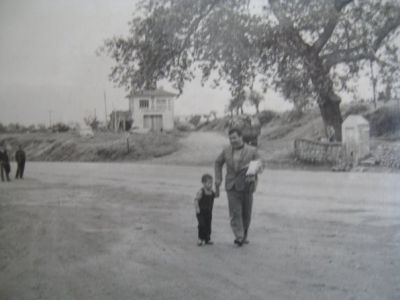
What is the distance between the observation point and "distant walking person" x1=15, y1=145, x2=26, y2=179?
3969mm

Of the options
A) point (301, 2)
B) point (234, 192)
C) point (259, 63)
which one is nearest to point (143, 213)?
point (234, 192)

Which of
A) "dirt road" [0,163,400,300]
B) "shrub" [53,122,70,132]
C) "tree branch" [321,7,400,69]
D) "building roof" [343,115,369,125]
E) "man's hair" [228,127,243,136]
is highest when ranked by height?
"tree branch" [321,7,400,69]

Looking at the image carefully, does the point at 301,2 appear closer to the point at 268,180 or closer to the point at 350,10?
the point at 350,10

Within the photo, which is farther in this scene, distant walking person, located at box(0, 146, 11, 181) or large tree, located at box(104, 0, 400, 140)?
large tree, located at box(104, 0, 400, 140)

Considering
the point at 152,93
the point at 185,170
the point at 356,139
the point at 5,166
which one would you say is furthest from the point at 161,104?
the point at 356,139

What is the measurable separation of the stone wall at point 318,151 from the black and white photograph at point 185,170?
126cm

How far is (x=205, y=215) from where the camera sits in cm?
393

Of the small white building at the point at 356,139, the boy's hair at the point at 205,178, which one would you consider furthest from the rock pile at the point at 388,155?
the boy's hair at the point at 205,178

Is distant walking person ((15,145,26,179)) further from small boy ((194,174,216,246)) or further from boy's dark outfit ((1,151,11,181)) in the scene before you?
small boy ((194,174,216,246))

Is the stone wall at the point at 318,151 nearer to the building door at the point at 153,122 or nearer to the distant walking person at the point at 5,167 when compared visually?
the building door at the point at 153,122

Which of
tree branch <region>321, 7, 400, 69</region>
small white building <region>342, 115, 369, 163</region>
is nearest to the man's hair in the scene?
tree branch <region>321, 7, 400, 69</region>

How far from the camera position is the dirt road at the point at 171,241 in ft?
11.0

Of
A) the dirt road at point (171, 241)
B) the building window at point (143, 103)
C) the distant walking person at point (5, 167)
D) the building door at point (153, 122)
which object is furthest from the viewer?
the building door at point (153, 122)

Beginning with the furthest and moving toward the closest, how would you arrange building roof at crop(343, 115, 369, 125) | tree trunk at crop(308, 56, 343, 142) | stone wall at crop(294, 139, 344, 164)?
stone wall at crop(294, 139, 344, 164), building roof at crop(343, 115, 369, 125), tree trunk at crop(308, 56, 343, 142)
